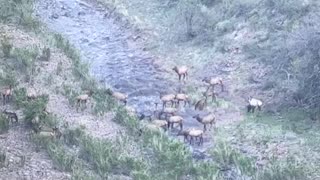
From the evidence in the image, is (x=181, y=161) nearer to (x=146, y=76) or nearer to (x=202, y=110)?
(x=202, y=110)

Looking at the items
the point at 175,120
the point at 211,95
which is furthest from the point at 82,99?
the point at 211,95

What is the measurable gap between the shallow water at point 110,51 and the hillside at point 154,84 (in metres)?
0.04

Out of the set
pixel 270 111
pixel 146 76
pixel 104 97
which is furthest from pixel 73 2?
pixel 270 111

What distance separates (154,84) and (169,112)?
2600 mm

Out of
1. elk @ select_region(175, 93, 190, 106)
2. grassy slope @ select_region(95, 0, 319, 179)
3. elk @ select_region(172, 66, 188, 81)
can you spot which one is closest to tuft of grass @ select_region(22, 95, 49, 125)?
elk @ select_region(175, 93, 190, 106)

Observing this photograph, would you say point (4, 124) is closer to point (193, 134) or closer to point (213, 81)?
point (193, 134)

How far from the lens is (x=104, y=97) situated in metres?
15.7

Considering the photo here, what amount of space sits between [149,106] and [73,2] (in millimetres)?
9940

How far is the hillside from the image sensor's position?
478 inches

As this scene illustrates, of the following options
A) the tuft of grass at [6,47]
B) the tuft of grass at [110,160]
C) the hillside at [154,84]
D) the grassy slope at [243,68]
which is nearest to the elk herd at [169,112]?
the hillside at [154,84]

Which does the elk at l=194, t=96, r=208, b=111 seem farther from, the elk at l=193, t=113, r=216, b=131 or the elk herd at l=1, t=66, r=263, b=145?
the elk at l=193, t=113, r=216, b=131

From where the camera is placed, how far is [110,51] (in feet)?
65.2

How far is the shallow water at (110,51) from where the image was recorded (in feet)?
54.6

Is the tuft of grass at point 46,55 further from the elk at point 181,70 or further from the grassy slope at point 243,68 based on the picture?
the elk at point 181,70
